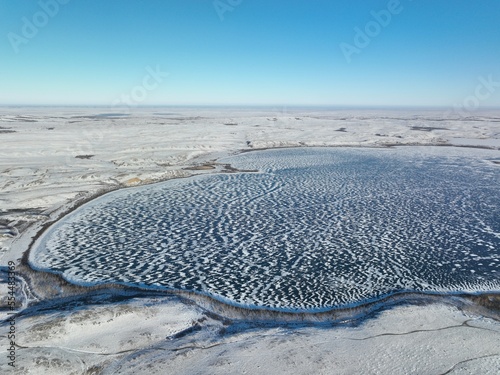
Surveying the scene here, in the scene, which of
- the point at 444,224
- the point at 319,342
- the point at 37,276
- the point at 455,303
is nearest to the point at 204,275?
the point at 319,342

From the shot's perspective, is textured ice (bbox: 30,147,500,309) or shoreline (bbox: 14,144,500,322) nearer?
shoreline (bbox: 14,144,500,322)

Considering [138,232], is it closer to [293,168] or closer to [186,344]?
[186,344]

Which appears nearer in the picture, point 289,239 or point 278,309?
point 278,309

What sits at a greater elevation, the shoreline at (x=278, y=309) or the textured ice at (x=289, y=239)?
the shoreline at (x=278, y=309)

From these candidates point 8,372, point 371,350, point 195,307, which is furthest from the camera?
point 195,307

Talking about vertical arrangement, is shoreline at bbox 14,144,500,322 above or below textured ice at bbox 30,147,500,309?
above

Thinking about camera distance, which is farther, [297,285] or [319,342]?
[297,285]

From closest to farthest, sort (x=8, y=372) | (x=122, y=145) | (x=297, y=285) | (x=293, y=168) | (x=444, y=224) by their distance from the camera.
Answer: (x=8, y=372), (x=297, y=285), (x=444, y=224), (x=293, y=168), (x=122, y=145)

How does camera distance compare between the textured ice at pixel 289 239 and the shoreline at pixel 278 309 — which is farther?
the textured ice at pixel 289 239
